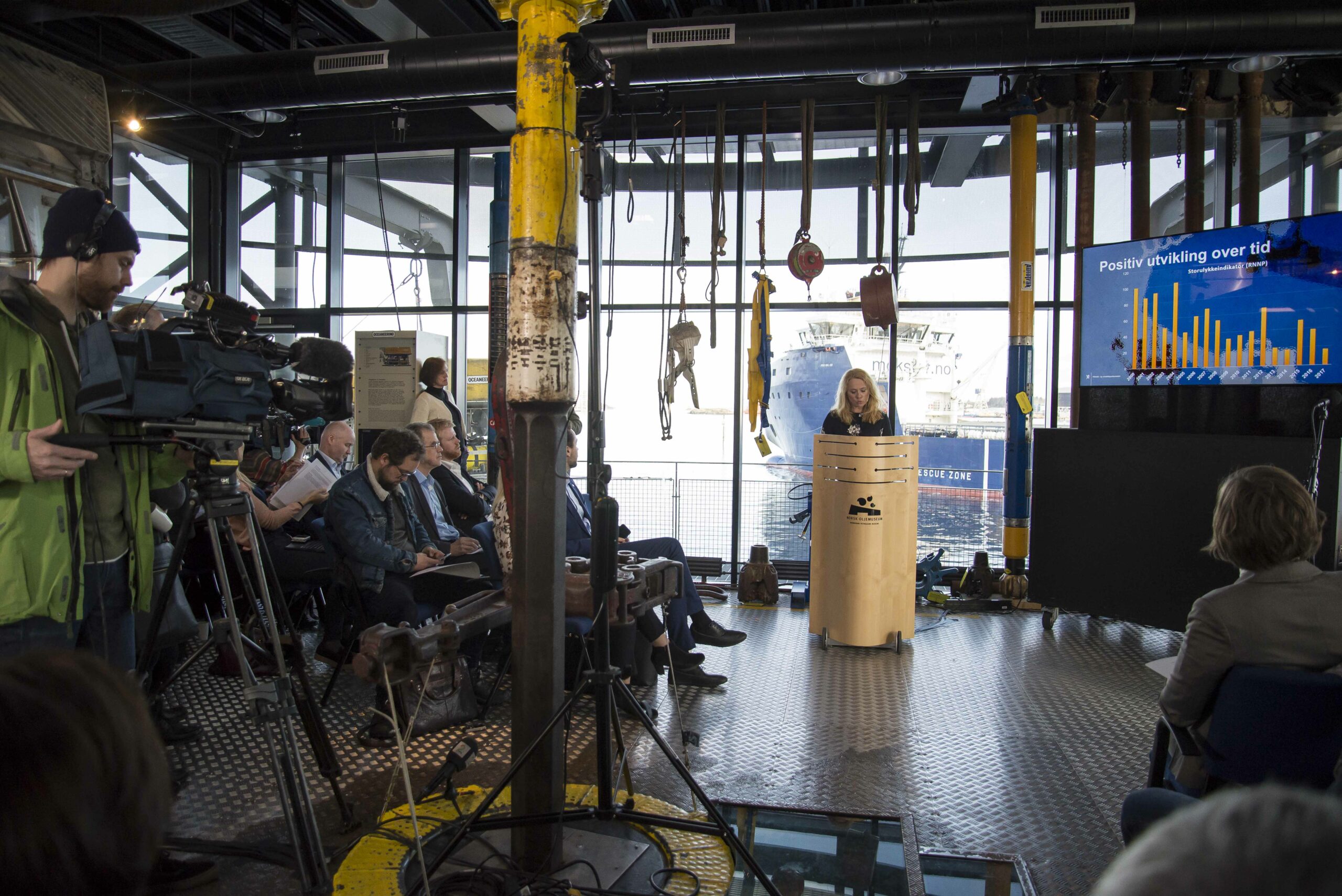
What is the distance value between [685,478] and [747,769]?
356 centimetres

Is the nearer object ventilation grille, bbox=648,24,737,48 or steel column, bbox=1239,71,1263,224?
ventilation grille, bbox=648,24,737,48

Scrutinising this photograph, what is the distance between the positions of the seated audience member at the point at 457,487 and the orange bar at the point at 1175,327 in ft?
14.2

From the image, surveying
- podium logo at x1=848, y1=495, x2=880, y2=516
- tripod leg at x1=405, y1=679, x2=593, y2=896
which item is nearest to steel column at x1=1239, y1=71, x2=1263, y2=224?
podium logo at x1=848, y1=495, x2=880, y2=516

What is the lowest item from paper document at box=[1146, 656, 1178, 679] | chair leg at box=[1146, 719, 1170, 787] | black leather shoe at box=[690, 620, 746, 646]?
black leather shoe at box=[690, 620, 746, 646]

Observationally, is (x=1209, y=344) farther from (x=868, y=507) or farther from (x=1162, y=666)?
(x=1162, y=666)

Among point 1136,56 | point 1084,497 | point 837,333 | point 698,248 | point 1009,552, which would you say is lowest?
point 1009,552

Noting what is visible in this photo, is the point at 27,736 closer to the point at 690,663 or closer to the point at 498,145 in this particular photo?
the point at 690,663

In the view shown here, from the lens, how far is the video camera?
203cm

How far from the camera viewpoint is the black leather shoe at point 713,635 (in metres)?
4.71

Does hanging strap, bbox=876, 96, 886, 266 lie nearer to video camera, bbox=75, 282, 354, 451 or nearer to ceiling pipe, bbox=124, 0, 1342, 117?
ceiling pipe, bbox=124, 0, 1342, 117

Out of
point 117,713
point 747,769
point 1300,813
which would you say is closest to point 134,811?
point 117,713

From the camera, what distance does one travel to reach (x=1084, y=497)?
509 centimetres

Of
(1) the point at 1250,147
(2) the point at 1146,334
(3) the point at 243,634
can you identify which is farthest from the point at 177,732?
(1) the point at 1250,147

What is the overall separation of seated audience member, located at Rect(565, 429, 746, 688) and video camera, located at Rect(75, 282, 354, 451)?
176 centimetres
